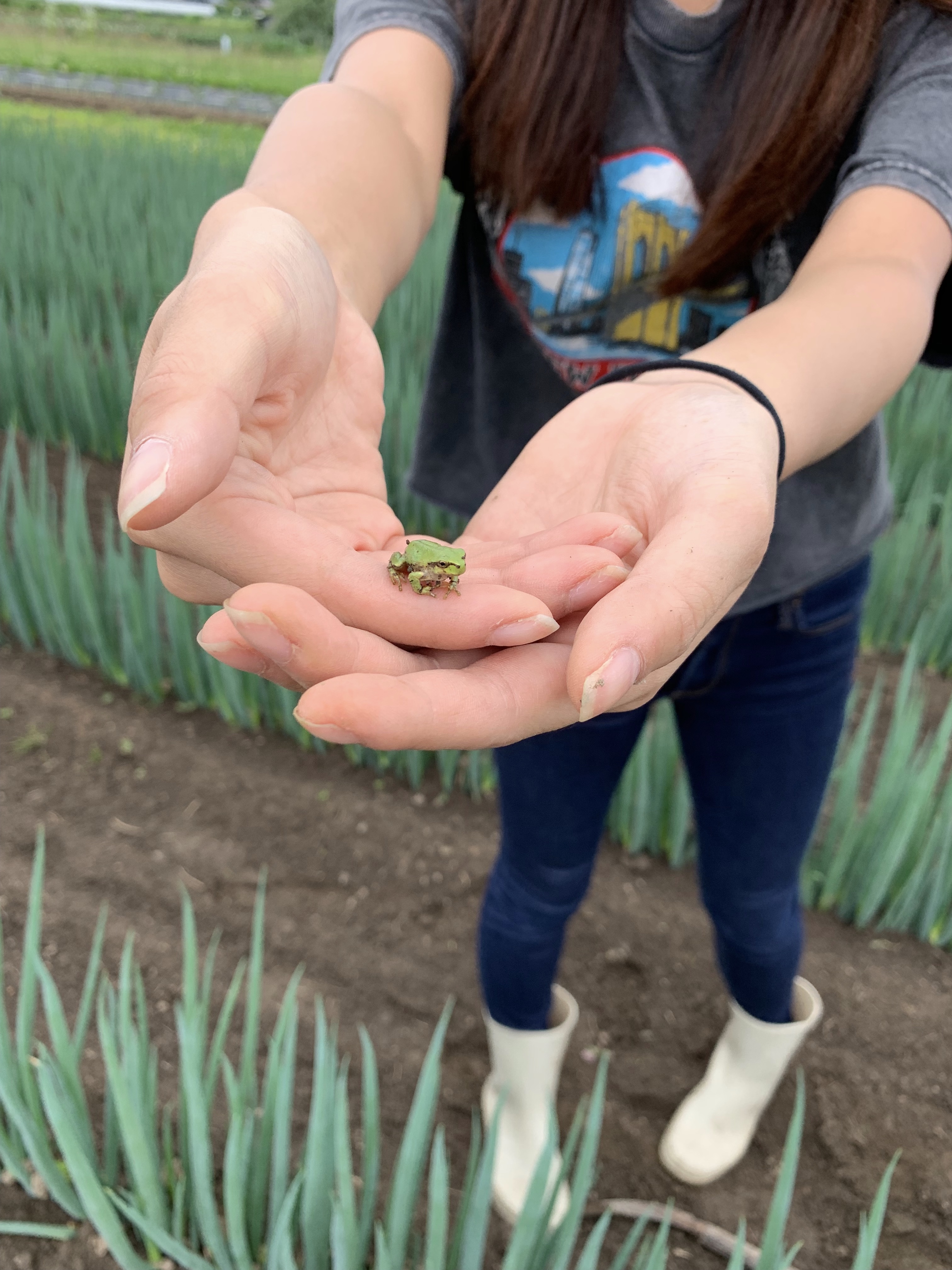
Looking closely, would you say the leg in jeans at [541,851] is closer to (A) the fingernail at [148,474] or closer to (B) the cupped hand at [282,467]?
(B) the cupped hand at [282,467]

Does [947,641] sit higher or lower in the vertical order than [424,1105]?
lower

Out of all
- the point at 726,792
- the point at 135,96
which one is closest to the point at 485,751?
the point at 726,792

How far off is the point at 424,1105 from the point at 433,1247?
0.38ft

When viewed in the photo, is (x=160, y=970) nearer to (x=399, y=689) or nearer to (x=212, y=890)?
(x=212, y=890)

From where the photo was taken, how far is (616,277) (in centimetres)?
102

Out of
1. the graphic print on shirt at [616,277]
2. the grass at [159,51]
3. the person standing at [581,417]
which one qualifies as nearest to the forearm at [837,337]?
the person standing at [581,417]

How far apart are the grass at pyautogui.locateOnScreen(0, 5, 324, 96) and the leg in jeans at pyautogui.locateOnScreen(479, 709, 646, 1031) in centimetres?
251

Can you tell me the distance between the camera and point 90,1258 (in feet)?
3.19

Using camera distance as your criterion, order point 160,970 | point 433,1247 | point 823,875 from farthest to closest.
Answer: point 823,875, point 160,970, point 433,1247

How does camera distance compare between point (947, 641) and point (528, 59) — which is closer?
point (528, 59)

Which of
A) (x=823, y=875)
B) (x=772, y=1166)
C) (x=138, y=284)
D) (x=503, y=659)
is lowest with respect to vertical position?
(x=772, y=1166)

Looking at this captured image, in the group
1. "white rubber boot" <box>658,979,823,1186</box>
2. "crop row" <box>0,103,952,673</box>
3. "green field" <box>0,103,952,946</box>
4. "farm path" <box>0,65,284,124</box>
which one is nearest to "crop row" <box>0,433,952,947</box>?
"green field" <box>0,103,952,946</box>

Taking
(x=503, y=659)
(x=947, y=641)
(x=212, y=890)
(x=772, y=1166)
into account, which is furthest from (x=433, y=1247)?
(x=947, y=641)

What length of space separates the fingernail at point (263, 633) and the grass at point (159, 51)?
274 centimetres
